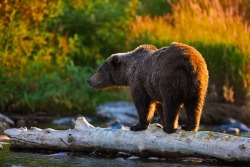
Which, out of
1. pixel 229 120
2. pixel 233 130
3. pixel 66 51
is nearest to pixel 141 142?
pixel 233 130

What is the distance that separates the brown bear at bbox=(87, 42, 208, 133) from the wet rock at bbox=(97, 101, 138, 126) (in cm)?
558

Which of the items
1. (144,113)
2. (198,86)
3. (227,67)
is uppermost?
(198,86)

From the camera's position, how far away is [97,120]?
1498 centimetres

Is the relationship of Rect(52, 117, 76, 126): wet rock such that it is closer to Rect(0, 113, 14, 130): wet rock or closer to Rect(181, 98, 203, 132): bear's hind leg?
Rect(0, 113, 14, 130): wet rock

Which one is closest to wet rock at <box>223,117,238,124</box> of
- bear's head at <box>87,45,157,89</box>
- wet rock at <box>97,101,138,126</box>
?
wet rock at <box>97,101,138,126</box>

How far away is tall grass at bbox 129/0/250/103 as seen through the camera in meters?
14.8

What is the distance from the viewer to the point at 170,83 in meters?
8.01

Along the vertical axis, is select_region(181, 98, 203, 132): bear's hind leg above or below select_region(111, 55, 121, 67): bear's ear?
below

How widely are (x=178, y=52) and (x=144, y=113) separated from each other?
121cm

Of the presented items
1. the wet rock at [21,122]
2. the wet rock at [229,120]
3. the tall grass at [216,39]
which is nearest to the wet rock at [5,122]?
the wet rock at [21,122]

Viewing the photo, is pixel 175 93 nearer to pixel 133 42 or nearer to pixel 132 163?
pixel 132 163

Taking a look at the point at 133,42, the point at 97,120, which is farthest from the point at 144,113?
the point at 133,42

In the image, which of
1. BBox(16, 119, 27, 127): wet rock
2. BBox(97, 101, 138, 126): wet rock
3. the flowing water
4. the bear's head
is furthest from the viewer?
BBox(97, 101, 138, 126): wet rock

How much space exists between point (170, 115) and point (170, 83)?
42 centimetres
